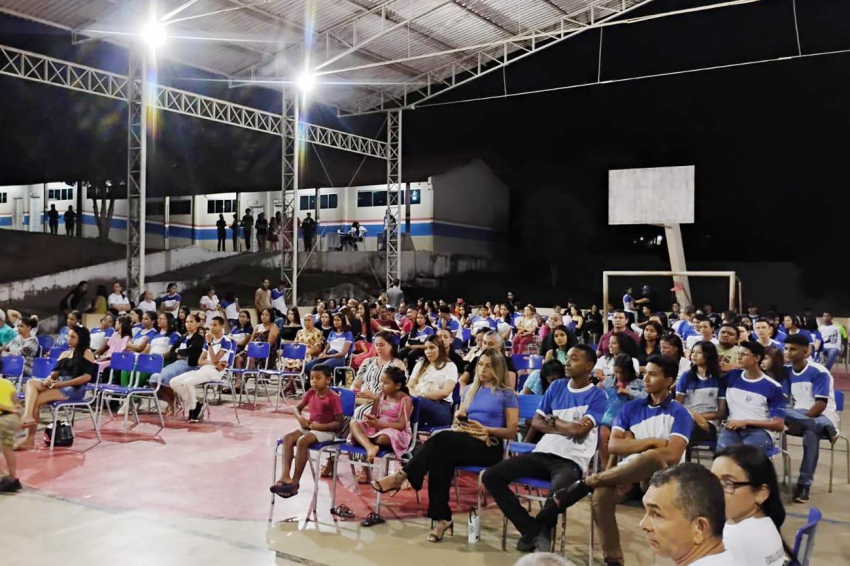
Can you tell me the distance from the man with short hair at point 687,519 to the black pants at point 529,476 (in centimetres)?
213

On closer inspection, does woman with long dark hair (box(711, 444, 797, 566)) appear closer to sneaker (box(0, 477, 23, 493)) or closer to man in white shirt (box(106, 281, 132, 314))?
sneaker (box(0, 477, 23, 493))

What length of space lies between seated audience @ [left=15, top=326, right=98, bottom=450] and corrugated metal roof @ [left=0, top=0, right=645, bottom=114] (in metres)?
7.00

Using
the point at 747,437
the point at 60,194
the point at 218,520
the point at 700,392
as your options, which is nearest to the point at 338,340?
the point at 218,520

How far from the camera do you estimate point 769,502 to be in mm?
2377

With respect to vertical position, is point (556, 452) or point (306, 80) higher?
point (306, 80)

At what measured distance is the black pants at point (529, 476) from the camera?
396 centimetres

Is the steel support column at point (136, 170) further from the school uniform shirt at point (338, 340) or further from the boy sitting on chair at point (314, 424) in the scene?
the boy sitting on chair at point (314, 424)

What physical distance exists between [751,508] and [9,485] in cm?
484

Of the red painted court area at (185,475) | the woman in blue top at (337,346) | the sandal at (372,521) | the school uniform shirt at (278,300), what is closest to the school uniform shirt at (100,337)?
the red painted court area at (185,475)

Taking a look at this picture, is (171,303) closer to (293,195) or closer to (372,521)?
(293,195)

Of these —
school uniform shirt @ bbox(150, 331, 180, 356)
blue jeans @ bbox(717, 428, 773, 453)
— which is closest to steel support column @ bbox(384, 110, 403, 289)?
school uniform shirt @ bbox(150, 331, 180, 356)

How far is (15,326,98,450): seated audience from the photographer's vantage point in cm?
627

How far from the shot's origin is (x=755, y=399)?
4.93m

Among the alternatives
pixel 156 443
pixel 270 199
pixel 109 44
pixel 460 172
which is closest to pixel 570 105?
pixel 460 172
